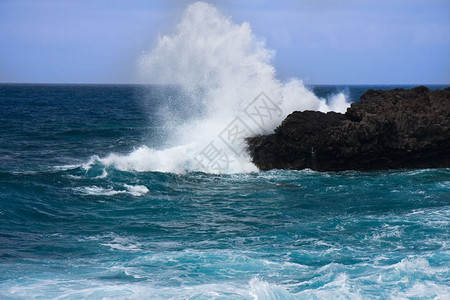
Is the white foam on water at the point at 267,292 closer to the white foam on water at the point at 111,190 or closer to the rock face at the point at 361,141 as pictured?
the white foam on water at the point at 111,190

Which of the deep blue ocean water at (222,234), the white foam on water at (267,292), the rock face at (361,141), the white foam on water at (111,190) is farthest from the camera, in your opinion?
the rock face at (361,141)

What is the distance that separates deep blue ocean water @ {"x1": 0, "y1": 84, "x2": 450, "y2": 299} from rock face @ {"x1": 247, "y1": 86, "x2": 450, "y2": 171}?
62cm

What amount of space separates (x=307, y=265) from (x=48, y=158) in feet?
50.1

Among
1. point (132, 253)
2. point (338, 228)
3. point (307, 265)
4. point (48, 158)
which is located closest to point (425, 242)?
point (338, 228)

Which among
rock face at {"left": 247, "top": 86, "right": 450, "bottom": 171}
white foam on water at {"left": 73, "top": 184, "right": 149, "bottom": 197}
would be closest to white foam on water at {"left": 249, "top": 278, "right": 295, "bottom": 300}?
white foam on water at {"left": 73, "top": 184, "right": 149, "bottom": 197}

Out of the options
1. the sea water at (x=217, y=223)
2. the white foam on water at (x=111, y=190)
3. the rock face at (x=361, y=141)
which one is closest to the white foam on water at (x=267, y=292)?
the sea water at (x=217, y=223)

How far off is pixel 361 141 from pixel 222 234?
805 cm

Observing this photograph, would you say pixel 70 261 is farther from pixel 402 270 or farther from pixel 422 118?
pixel 422 118

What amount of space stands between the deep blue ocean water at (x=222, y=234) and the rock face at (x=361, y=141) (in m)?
0.62

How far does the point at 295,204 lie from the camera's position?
1424 centimetres

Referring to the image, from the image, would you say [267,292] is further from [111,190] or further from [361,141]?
[361,141]

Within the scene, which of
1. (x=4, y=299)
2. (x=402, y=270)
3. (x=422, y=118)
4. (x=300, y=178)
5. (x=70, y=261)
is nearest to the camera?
(x=4, y=299)

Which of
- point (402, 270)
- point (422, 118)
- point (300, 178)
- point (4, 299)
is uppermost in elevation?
point (422, 118)

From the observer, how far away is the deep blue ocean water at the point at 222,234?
871 cm
